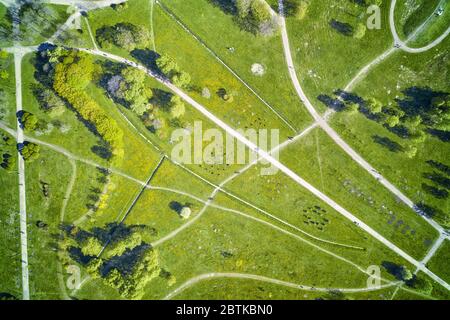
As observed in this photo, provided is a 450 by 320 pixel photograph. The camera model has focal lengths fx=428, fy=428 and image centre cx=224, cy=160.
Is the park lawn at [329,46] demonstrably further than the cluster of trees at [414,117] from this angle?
Yes

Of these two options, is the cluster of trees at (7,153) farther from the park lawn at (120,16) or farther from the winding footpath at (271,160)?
the park lawn at (120,16)

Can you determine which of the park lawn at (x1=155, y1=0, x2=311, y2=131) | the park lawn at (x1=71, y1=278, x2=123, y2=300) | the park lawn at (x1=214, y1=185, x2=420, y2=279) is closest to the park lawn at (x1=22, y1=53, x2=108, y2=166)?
the park lawn at (x1=155, y1=0, x2=311, y2=131)

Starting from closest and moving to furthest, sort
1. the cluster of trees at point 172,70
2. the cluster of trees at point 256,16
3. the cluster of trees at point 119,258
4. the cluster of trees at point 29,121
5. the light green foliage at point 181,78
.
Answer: the cluster of trees at point 119,258 < the cluster of trees at point 172,70 < the light green foliage at point 181,78 < the cluster of trees at point 256,16 < the cluster of trees at point 29,121

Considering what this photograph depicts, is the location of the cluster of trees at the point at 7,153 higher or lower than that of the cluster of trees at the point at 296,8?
lower

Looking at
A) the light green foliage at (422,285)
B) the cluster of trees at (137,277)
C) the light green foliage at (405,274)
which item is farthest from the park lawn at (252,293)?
the cluster of trees at (137,277)

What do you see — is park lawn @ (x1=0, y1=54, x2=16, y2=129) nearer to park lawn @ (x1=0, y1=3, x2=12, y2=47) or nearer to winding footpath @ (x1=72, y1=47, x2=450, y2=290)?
park lawn @ (x1=0, y1=3, x2=12, y2=47)

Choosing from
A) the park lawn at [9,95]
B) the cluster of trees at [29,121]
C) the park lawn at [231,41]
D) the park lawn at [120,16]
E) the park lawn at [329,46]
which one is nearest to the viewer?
the cluster of trees at [29,121]
